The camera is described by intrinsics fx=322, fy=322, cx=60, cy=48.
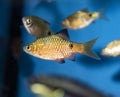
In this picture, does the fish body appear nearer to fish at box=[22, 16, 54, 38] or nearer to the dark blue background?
fish at box=[22, 16, 54, 38]

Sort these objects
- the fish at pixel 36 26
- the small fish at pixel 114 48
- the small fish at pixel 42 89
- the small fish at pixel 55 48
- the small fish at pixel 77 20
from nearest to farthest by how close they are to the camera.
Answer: the small fish at pixel 55 48, the fish at pixel 36 26, the small fish at pixel 114 48, the small fish at pixel 77 20, the small fish at pixel 42 89

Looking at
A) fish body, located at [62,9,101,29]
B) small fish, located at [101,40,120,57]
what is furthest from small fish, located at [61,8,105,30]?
small fish, located at [101,40,120,57]

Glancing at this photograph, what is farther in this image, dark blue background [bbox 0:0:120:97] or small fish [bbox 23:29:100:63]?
dark blue background [bbox 0:0:120:97]

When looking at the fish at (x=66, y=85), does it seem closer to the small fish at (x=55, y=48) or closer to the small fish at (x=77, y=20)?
the small fish at (x=77, y=20)

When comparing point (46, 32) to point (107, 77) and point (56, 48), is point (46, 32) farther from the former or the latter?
point (107, 77)

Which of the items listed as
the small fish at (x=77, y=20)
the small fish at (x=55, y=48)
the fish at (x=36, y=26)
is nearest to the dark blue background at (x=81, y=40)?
the small fish at (x=77, y=20)

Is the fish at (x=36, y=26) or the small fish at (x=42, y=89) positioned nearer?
the fish at (x=36, y=26)

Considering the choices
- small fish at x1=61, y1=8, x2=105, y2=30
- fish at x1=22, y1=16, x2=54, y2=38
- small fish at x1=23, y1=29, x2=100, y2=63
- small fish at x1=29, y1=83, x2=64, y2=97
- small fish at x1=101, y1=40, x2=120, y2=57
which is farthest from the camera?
small fish at x1=29, y1=83, x2=64, y2=97

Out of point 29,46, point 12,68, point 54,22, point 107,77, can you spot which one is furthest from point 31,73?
point 29,46
